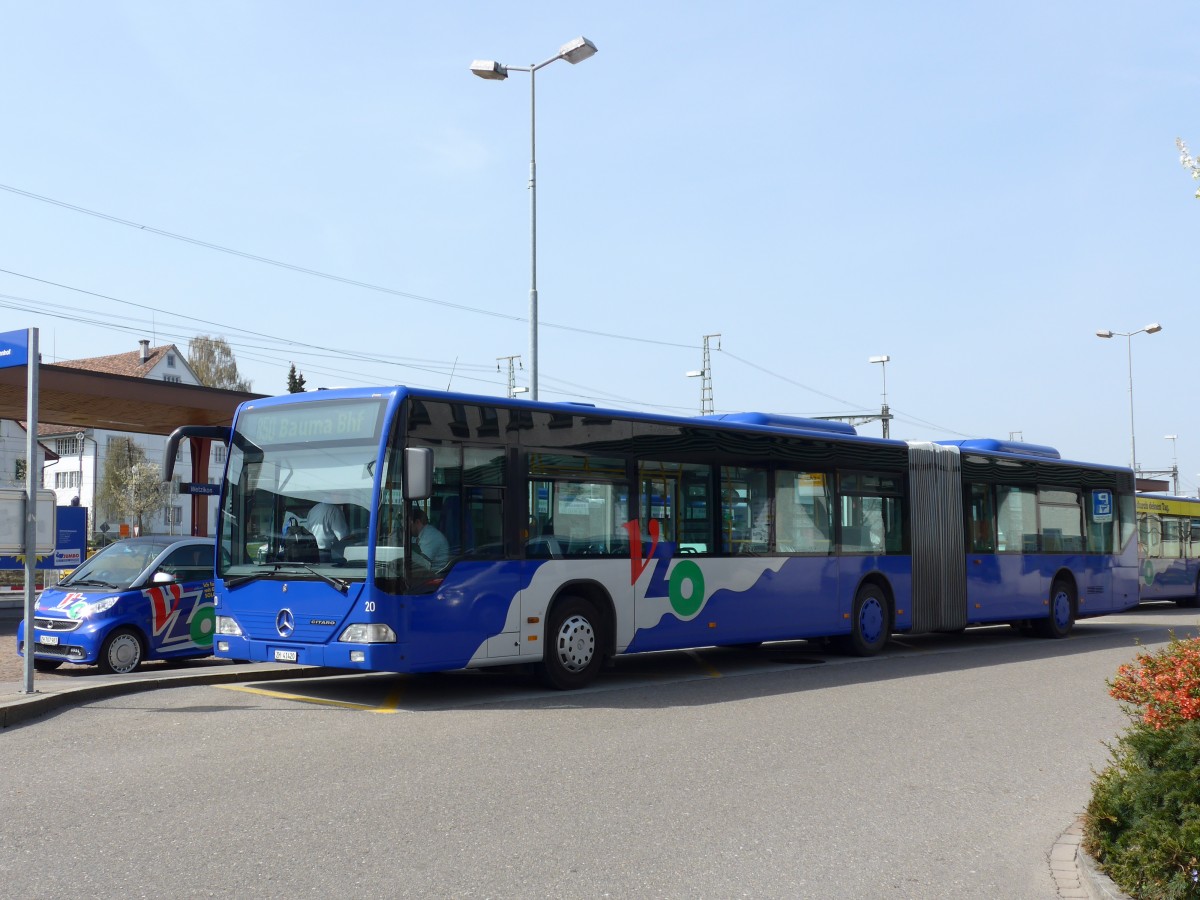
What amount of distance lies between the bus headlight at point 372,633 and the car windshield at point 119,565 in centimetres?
438

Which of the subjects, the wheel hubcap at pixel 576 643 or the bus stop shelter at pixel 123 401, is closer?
the wheel hubcap at pixel 576 643

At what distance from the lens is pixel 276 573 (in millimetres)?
11852

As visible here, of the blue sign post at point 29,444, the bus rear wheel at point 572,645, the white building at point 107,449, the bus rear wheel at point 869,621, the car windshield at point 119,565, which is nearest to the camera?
the blue sign post at point 29,444

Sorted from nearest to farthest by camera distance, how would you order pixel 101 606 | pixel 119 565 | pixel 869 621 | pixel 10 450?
pixel 101 606 → pixel 119 565 → pixel 869 621 → pixel 10 450

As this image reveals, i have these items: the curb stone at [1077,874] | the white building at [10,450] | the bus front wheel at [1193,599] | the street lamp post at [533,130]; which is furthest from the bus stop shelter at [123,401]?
the white building at [10,450]

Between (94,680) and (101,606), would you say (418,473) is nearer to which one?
(94,680)

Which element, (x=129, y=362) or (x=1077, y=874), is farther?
(x=129, y=362)

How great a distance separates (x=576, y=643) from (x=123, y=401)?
17.1m

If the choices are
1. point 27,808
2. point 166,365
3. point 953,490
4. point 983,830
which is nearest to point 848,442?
point 953,490

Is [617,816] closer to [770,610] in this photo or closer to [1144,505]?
[770,610]

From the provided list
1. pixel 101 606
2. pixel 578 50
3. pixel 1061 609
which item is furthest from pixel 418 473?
pixel 1061 609

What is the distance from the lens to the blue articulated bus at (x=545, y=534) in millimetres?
11344

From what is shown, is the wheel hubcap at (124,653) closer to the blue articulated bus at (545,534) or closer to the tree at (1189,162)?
the blue articulated bus at (545,534)

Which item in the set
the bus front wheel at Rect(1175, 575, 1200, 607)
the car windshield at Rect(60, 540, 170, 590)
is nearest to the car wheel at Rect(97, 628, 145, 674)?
the car windshield at Rect(60, 540, 170, 590)
